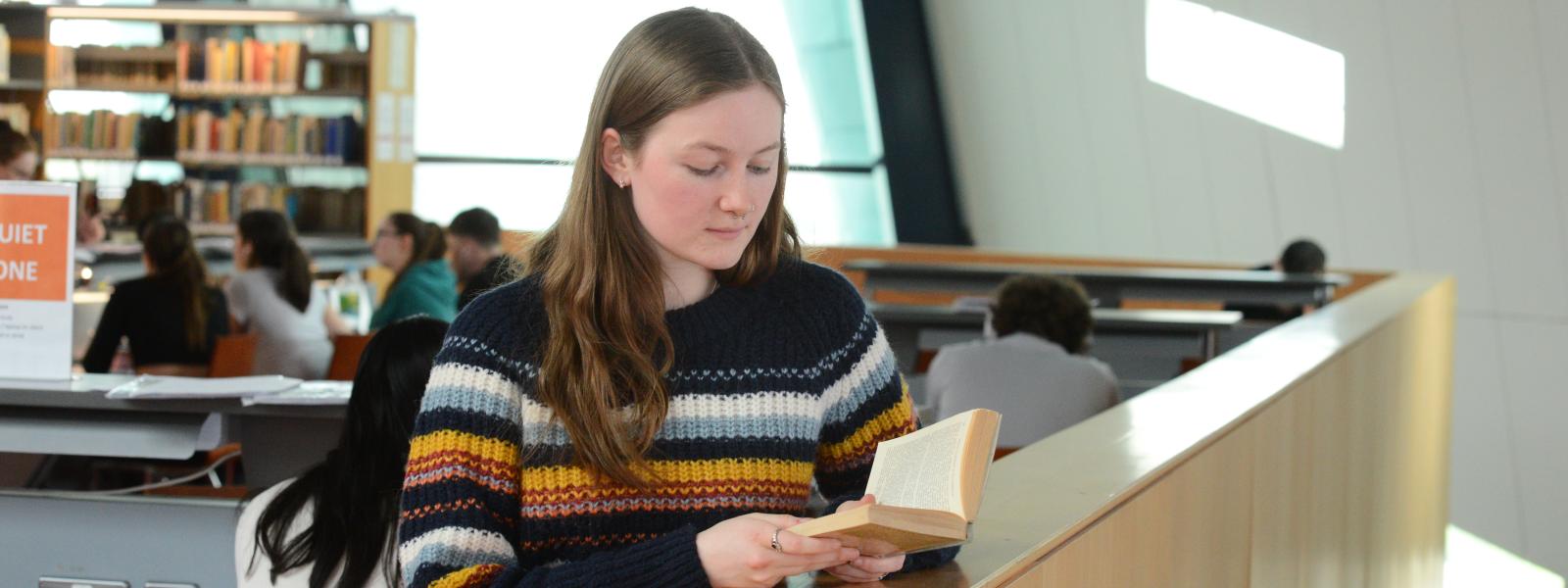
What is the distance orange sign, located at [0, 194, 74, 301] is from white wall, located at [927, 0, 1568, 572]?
5.77 meters

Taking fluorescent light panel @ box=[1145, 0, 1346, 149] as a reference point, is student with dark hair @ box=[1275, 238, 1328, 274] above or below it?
below

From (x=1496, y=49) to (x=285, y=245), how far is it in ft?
16.8

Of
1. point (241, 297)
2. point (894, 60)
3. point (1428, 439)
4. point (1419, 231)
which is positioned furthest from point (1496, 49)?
point (241, 297)

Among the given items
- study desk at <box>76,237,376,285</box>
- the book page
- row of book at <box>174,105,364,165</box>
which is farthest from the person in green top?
the book page

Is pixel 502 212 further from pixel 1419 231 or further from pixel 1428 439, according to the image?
pixel 1428 439

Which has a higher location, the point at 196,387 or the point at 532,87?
the point at 532,87

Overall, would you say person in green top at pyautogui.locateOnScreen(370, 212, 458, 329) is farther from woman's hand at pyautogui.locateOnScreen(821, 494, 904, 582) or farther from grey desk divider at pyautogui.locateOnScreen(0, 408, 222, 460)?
woman's hand at pyautogui.locateOnScreen(821, 494, 904, 582)

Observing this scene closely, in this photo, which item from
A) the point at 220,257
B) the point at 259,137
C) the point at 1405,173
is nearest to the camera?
the point at 220,257

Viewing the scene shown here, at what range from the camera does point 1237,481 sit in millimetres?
1877

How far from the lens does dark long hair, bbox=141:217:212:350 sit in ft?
14.7

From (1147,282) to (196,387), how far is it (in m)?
4.18

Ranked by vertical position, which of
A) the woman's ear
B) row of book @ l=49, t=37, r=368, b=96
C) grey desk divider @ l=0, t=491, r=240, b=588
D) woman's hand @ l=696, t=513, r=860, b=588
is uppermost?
row of book @ l=49, t=37, r=368, b=96

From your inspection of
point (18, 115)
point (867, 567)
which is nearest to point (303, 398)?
point (867, 567)

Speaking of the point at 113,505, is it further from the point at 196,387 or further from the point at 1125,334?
the point at 1125,334
